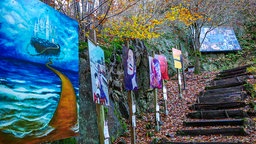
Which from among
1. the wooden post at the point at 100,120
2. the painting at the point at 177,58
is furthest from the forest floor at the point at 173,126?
the wooden post at the point at 100,120

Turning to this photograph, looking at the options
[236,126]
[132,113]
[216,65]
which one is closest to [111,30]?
[132,113]

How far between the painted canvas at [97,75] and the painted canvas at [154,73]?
2.98 m

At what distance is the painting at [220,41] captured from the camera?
17.5 meters

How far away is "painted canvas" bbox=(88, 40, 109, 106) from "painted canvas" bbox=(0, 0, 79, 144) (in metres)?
0.78

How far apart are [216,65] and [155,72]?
1161 centimetres

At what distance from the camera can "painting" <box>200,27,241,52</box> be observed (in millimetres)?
17500

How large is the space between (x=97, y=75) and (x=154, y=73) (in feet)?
11.4

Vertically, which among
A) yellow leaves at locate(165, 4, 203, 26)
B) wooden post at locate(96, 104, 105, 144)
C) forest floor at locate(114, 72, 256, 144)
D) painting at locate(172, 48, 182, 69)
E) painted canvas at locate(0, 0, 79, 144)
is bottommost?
forest floor at locate(114, 72, 256, 144)

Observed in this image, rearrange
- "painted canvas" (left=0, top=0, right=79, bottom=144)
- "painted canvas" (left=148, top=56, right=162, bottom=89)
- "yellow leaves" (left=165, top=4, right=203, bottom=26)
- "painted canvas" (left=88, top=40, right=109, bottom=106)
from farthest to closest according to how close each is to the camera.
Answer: "yellow leaves" (left=165, top=4, right=203, bottom=26) → "painted canvas" (left=148, top=56, right=162, bottom=89) → "painted canvas" (left=88, top=40, right=109, bottom=106) → "painted canvas" (left=0, top=0, right=79, bottom=144)

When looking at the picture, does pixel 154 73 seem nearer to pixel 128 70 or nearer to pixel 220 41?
pixel 128 70

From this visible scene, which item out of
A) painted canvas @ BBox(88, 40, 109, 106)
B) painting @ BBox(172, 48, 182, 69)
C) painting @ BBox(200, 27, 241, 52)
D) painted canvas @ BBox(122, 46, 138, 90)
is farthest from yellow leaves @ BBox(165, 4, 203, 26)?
painted canvas @ BBox(88, 40, 109, 106)

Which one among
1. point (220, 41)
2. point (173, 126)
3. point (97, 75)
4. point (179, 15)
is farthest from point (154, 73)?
point (220, 41)

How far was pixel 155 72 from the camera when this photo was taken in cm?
694

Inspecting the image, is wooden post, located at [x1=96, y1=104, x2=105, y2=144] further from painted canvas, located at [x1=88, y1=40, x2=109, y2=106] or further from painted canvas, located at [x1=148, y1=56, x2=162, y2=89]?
painted canvas, located at [x1=148, y1=56, x2=162, y2=89]
